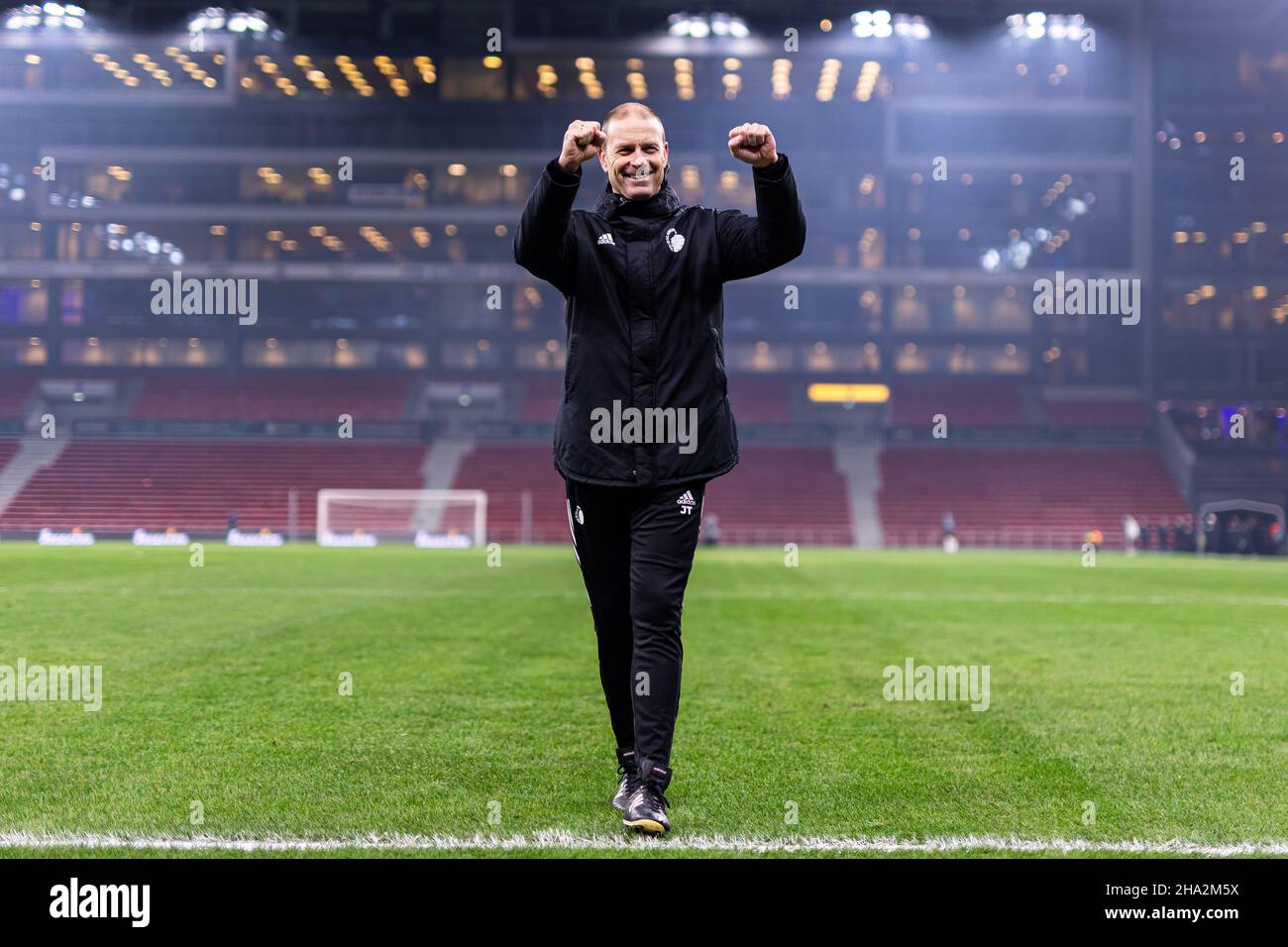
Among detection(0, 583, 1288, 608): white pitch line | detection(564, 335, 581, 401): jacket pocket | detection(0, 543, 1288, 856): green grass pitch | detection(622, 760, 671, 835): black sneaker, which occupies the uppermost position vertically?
detection(564, 335, 581, 401): jacket pocket

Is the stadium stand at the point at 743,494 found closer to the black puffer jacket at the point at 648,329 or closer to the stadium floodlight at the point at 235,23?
the stadium floodlight at the point at 235,23

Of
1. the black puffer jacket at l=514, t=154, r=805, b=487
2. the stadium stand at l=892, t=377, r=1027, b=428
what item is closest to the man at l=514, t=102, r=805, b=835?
the black puffer jacket at l=514, t=154, r=805, b=487

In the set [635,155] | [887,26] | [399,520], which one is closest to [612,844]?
[635,155]

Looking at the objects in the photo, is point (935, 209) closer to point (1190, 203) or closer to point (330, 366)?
point (1190, 203)

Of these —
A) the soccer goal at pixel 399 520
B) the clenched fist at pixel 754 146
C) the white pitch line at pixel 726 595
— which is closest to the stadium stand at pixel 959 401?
the soccer goal at pixel 399 520

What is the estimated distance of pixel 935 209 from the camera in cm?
5669

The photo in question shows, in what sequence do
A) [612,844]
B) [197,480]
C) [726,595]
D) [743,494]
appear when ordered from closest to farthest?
[612,844] → [726,595] → [197,480] → [743,494]

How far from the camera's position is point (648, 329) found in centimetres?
381

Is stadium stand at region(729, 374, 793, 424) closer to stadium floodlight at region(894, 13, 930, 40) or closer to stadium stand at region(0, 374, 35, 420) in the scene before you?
stadium floodlight at region(894, 13, 930, 40)

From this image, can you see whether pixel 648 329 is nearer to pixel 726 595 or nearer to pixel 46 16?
pixel 726 595

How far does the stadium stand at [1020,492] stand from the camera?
44.9 meters

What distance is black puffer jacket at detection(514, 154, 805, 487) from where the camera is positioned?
12.3ft

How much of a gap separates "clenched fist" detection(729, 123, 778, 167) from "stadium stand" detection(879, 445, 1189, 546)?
42318 millimetres

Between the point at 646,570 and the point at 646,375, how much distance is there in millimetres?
697
